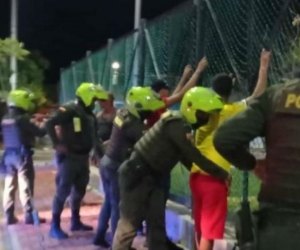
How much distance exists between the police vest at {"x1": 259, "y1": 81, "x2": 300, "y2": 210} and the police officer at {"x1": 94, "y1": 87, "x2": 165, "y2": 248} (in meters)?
3.44

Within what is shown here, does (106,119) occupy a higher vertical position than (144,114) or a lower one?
lower

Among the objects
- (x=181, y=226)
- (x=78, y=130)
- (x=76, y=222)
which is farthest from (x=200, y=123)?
(x=76, y=222)

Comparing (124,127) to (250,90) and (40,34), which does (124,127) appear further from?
(40,34)

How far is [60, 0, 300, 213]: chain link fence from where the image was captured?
6.68m

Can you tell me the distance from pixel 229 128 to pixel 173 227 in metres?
4.79

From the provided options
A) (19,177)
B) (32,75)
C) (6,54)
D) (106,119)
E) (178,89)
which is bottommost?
(19,177)

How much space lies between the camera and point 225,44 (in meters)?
7.82

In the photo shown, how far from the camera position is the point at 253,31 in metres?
7.18

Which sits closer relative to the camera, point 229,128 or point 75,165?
point 229,128

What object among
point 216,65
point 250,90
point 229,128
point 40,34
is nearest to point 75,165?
point 216,65

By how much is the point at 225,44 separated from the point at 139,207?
2.01 meters

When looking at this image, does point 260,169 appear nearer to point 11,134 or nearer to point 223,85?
point 223,85

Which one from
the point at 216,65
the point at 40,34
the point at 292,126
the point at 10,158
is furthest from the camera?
the point at 40,34

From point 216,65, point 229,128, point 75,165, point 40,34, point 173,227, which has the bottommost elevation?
point 173,227
